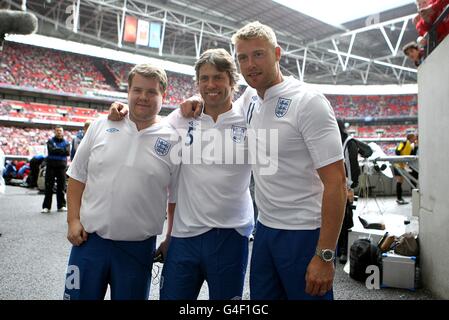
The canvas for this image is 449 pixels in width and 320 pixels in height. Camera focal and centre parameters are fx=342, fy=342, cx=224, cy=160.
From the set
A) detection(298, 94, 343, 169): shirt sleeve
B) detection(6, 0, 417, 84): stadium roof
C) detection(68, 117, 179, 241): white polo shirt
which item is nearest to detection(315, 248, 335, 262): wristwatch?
detection(298, 94, 343, 169): shirt sleeve

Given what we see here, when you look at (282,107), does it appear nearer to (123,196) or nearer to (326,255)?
(326,255)

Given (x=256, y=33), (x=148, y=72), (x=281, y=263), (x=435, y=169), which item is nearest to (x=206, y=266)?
(x=281, y=263)

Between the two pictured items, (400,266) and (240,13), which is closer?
(400,266)

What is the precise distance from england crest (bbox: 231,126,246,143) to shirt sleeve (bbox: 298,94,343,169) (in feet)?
1.21

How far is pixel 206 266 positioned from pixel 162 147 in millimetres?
605

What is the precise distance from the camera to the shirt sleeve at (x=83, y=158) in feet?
5.55

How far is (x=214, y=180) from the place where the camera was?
1.60 m

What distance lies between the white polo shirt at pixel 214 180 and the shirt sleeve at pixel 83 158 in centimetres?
45

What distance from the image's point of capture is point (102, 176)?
162cm

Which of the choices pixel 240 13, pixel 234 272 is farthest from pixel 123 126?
pixel 240 13

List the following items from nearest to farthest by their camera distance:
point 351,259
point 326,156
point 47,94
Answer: point 326,156, point 351,259, point 47,94

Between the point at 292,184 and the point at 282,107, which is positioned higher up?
the point at 282,107

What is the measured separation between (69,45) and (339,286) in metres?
25.6

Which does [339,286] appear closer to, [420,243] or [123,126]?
[420,243]
